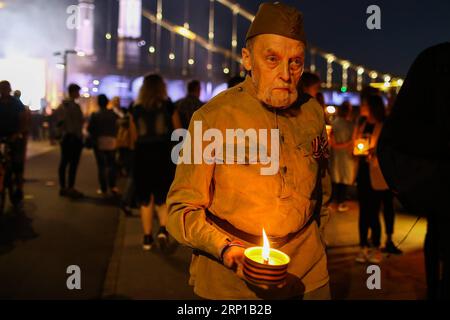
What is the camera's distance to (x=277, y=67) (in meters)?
1.66

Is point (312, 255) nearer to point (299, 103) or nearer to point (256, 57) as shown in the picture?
point (299, 103)

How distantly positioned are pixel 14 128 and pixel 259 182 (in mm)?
6252

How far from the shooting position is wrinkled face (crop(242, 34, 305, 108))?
1.66m

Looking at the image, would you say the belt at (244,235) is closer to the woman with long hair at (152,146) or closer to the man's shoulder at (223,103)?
the man's shoulder at (223,103)

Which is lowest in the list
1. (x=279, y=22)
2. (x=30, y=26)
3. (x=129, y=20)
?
(x=279, y=22)

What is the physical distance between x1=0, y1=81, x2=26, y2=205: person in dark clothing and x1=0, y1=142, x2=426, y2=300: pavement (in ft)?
Result: 1.45

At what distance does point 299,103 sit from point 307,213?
1.32 ft

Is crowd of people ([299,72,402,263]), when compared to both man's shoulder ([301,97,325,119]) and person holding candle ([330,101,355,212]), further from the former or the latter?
man's shoulder ([301,97,325,119])

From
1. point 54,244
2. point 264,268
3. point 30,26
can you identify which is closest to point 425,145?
point 264,268

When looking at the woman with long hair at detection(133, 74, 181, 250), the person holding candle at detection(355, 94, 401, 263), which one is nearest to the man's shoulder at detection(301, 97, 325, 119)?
the person holding candle at detection(355, 94, 401, 263)

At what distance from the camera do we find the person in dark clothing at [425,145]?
1267 mm

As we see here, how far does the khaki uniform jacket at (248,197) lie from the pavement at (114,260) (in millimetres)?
2092

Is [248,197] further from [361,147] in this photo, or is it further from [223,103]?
[361,147]

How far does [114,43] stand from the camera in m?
83.7
